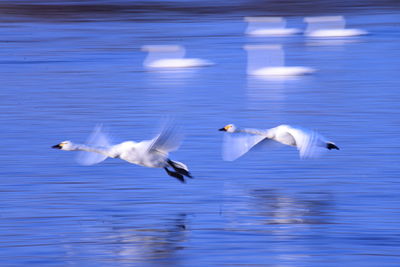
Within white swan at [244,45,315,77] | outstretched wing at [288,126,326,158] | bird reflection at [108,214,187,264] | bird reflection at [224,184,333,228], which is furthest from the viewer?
white swan at [244,45,315,77]

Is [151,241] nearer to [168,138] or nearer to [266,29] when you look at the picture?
[168,138]

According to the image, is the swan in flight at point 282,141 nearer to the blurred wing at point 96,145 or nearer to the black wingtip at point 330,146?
the black wingtip at point 330,146

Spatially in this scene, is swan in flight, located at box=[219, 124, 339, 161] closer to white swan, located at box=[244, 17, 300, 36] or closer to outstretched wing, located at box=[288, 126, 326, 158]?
outstretched wing, located at box=[288, 126, 326, 158]

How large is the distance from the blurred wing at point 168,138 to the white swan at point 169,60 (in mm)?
9896

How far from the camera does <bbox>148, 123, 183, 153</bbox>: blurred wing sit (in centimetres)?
805

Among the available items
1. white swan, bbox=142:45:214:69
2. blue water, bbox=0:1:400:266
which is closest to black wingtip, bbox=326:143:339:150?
blue water, bbox=0:1:400:266

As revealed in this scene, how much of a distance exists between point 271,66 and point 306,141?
27.3ft

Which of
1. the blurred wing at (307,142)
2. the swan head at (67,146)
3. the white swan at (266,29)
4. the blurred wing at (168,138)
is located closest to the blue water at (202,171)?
the blurred wing at (307,142)

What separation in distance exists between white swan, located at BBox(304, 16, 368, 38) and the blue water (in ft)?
8.30

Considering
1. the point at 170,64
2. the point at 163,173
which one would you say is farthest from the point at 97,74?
the point at 163,173

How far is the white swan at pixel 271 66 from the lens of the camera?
17.0m

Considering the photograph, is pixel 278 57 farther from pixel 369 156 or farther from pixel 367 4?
pixel 367 4

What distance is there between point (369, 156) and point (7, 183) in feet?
11.1

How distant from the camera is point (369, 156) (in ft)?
35.4
